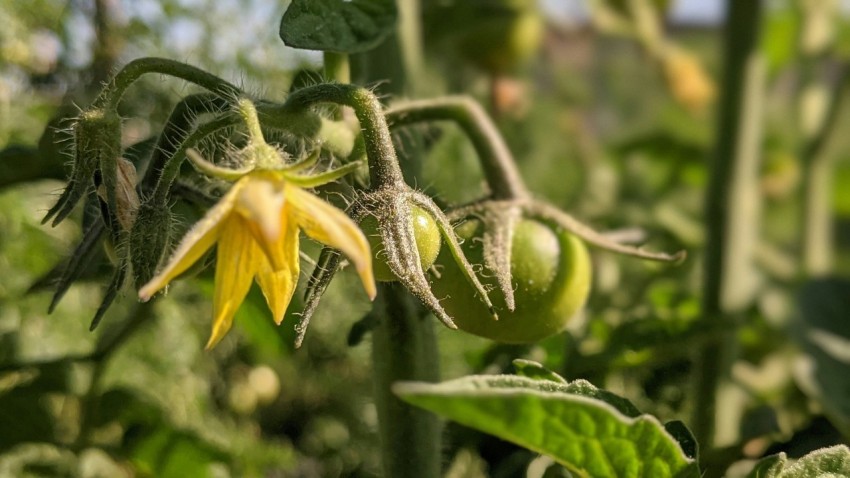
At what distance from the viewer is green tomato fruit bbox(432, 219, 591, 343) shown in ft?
1.39

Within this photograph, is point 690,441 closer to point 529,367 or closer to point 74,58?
point 529,367

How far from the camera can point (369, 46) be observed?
1.32 ft

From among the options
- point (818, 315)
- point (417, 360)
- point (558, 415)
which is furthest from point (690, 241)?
point (558, 415)

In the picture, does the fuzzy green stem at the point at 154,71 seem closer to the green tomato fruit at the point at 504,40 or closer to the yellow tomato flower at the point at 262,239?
the yellow tomato flower at the point at 262,239

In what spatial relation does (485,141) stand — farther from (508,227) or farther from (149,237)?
(149,237)

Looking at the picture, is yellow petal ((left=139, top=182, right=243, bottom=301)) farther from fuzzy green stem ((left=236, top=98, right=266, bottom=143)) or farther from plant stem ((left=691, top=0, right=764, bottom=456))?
plant stem ((left=691, top=0, right=764, bottom=456))

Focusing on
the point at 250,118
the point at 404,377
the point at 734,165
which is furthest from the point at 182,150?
the point at 734,165

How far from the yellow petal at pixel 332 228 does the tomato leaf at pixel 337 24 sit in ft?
0.28

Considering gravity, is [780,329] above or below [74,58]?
below

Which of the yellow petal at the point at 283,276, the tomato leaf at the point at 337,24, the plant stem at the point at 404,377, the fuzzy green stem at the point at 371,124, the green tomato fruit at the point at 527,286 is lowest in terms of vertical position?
the plant stem at the point at 404,377

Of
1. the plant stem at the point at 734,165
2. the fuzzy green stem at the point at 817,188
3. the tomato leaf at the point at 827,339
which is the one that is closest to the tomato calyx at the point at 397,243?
the tomato leaf at the point at 827,339

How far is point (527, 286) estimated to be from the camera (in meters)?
0.45

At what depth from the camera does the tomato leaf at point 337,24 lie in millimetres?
373

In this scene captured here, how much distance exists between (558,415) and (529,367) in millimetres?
68
